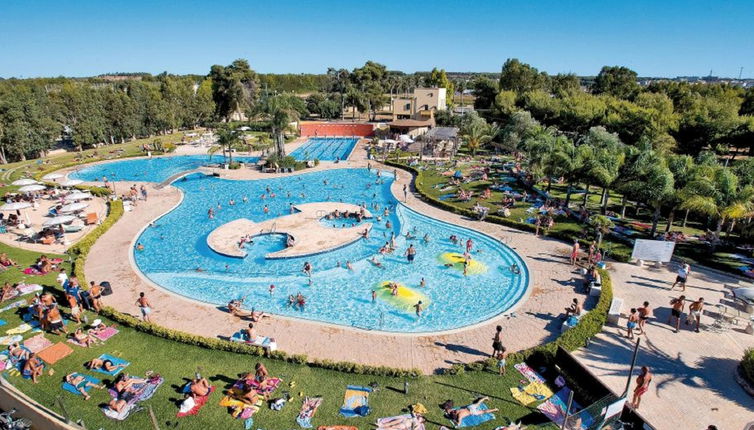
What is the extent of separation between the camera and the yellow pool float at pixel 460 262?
21.9m

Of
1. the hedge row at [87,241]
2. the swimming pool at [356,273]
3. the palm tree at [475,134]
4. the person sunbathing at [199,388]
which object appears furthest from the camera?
the palm tree at [475,134]

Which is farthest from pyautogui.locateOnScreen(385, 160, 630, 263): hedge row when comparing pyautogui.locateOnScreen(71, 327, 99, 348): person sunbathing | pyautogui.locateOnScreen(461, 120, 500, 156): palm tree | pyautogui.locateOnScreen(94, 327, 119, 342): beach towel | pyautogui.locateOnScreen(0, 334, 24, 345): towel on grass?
pyautogui.locateOnScreen(0, 334, 24, 345): towel on grass

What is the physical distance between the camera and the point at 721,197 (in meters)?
20.7

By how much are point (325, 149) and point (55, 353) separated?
Result: 46.9 m

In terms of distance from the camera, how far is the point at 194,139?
203 feet

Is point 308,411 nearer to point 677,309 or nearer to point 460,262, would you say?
point 460,262

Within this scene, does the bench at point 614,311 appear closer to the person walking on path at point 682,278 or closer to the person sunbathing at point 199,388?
the person walking on path at point 682,278

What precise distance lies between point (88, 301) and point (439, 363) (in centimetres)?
1497

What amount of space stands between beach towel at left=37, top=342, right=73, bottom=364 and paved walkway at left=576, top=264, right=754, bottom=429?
18.3 metres

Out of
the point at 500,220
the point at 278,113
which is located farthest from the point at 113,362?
the point at 278,113

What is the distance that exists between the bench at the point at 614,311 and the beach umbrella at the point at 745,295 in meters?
4.64

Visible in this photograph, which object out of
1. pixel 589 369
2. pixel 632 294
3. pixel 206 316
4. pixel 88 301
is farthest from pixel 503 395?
pixel 88 301

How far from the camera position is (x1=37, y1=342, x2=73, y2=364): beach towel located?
13.7 meters

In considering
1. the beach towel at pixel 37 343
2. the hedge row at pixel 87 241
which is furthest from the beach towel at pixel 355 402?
the hedge row at pixel 87 241
